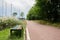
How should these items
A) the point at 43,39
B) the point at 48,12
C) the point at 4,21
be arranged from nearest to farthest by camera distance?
1. the point at 43,39
2. the point at 4,21
3. the point at 48,12

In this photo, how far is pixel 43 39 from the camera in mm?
12422

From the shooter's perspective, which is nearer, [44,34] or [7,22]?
[44,34]

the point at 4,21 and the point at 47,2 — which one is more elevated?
the point at 47,2

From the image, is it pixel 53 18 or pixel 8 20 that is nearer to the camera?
pixel 8 20

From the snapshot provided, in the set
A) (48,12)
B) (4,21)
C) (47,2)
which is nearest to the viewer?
(4,21)

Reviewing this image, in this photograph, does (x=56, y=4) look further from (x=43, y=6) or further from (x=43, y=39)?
(x=43, y=39)

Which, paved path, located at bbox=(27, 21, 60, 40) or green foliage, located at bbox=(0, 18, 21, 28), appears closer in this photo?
paved path, located at bbox=(27, 21, 60, 40)

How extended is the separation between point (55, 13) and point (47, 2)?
10.7ft

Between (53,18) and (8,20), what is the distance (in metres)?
16.1

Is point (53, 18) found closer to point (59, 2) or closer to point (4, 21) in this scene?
point (59, 2)

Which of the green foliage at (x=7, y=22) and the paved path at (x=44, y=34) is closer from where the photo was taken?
the paved path at (x=44, y=34)

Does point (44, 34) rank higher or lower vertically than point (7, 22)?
lower

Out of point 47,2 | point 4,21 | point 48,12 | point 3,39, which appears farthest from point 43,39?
point 48,12

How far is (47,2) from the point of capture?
38.1 metres
